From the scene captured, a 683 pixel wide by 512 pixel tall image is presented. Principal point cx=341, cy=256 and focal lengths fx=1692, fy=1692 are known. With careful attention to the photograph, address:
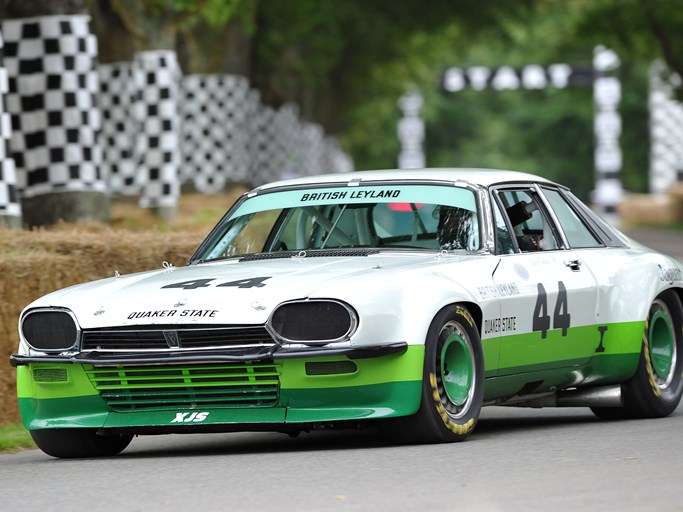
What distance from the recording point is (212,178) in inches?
1348

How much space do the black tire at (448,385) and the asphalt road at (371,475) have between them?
0.09 metres

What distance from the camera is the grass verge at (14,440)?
28.0 ft

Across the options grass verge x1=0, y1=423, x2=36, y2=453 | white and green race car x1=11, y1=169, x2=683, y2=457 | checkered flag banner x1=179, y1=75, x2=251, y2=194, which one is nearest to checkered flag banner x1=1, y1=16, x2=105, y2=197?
grass verge x1=0, y1=423, x2=36, y2=453

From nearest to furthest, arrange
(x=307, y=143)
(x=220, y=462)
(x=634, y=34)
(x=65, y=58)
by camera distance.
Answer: (x=220, y=462) < (x=65, y=58) < (x=634, y=34) < (x=307, y=143)

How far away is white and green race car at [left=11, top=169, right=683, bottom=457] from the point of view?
719cm

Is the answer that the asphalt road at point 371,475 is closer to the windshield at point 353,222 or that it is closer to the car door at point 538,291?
the car door at point 538,291

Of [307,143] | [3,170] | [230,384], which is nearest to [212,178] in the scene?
[307,143]

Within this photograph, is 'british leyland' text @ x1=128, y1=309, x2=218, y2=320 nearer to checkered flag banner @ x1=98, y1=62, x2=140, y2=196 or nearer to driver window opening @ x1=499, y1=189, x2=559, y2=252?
driver window opening @ x1=499, y1=189, x2=559, y2=252

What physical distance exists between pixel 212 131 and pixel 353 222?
26.4m

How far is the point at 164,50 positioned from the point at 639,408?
16.0m

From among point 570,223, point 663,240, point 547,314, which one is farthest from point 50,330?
point 663,240

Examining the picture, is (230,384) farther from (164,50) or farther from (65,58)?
(164,50)

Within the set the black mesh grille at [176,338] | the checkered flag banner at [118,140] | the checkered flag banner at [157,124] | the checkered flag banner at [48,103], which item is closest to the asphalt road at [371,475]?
the black mesh grille at [176,338]

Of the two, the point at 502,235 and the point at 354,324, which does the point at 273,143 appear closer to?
the point at 502,235
